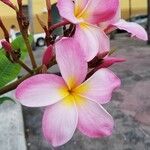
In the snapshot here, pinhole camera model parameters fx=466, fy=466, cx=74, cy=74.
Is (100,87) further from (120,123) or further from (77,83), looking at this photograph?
(120,123)

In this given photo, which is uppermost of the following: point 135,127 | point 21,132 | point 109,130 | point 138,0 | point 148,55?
point 109,130

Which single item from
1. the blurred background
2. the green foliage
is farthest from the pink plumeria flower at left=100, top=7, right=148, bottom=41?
the blurred background

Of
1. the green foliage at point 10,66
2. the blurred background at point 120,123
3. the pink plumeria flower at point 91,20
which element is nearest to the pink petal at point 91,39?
the pink plumeria flower at point 91,20

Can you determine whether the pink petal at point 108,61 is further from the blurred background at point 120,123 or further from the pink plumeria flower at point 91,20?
the blurred background at point 120,123

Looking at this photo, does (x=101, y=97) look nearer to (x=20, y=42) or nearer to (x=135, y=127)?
(x=20, y=42)

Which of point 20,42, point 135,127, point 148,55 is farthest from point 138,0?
point 20,42

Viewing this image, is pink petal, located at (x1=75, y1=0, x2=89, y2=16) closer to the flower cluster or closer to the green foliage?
the flower cluster

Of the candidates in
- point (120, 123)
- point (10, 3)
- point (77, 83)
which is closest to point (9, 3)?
point (10, 3)
